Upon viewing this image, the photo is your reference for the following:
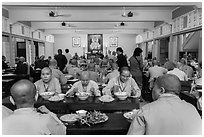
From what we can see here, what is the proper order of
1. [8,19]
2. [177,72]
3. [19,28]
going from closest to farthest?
[177,72]
[8,19]
[19,28]

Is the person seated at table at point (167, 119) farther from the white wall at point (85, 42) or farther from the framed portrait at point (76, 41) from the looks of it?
the framed portrait at point (76, 41)

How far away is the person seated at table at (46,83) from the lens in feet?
9.74

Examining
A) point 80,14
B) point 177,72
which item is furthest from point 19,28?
point 177,72

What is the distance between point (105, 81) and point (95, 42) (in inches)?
402

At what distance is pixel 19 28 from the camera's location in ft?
27.1

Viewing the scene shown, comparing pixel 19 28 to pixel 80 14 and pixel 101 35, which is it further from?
pixel 101 35

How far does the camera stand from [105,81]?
4.10 metres

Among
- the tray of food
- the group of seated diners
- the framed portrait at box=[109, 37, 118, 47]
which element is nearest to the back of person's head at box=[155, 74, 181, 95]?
the group of seated diners

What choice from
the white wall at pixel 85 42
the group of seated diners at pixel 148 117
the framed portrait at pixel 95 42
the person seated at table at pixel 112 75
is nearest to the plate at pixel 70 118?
the group of seated diners at pixel 148 117

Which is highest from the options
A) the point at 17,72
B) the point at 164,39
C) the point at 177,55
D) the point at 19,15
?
the point at 19,15

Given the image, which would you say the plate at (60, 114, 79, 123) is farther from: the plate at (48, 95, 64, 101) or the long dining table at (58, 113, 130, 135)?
the plate at (48, 95, 64, 101)

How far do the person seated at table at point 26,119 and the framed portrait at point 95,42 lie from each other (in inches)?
501

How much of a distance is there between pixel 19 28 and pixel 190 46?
601cm

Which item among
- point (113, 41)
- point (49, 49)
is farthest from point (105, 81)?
point (113, 41)
